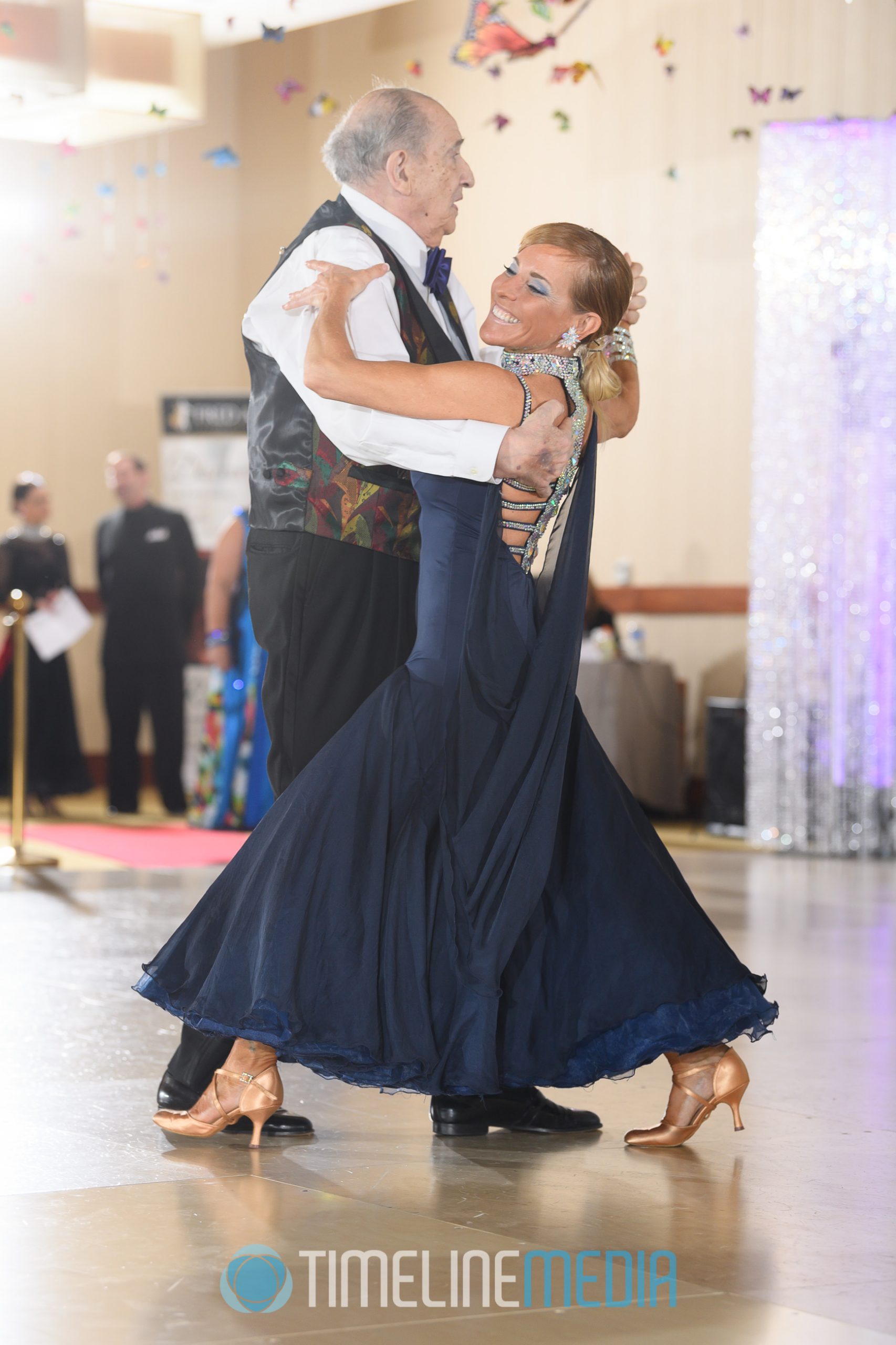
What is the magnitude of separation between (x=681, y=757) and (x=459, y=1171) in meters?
6.04

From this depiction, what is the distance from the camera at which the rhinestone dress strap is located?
2309mm

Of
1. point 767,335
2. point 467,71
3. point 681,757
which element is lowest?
point 681,757

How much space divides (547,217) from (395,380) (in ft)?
22.9

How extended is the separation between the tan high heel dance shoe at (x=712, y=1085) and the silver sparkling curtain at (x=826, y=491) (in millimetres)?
4486

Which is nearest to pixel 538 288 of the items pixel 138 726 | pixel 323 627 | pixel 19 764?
pixel 323 627

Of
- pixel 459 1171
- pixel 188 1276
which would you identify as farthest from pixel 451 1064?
pixel 188 1276

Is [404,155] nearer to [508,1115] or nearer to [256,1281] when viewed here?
[508,1115]

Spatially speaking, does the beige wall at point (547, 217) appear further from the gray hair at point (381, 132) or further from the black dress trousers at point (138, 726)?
the gray hair at point (381, 132)

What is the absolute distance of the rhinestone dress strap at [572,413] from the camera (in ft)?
7.57

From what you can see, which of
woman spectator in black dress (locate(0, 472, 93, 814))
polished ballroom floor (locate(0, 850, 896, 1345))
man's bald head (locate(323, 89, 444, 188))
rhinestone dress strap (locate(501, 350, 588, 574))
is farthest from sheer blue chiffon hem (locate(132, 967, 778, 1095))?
woman spectator in black dress (locate(0, 472, 93, 814))

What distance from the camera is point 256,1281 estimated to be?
170 cm

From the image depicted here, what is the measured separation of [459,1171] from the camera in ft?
7.27

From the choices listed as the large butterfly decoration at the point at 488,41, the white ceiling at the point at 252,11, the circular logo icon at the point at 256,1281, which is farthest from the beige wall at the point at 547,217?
the circular logo icon at the point at 256,1281

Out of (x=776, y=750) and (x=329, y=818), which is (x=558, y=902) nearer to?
(x=329, y=818)
